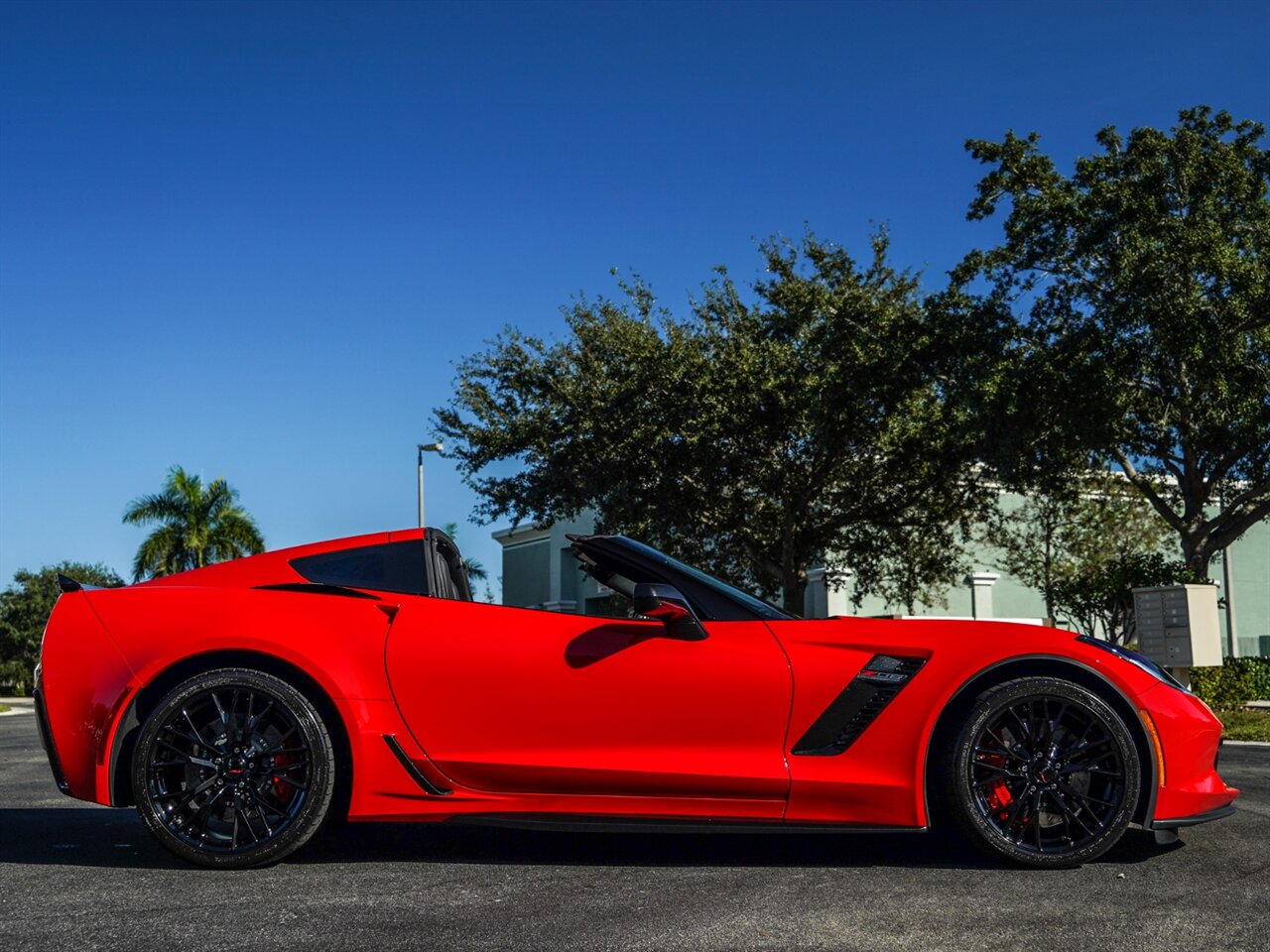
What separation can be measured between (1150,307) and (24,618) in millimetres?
57368

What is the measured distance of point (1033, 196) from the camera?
21047mm

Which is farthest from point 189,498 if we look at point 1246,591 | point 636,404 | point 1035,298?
point 1246,591

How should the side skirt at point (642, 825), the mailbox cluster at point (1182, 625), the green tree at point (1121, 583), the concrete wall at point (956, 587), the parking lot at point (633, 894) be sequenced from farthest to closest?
the concrete wall at point (956, 587) < the green tree at point (1121, 583) < the mailbox cluster at point (1182, 625) < the side skirt at point (642, 825) < the parking lot at point (633, 894)

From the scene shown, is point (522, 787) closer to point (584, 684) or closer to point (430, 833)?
point (584, 684)

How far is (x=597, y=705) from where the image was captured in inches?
180

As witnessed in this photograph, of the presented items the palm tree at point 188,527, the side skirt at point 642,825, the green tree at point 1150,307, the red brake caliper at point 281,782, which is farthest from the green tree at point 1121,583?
the palm tree at point 188,527

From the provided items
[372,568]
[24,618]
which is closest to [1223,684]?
[372,568]

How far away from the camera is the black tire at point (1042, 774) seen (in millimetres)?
4469

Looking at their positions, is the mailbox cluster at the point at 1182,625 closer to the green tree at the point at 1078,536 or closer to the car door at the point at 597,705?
the car door at the point at 597,705

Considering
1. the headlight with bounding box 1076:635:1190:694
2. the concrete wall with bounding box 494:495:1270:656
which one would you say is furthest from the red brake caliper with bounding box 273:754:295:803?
the concrete wall with bounding box 494:495:1270:656

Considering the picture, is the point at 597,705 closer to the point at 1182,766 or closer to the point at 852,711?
the point at 852,711

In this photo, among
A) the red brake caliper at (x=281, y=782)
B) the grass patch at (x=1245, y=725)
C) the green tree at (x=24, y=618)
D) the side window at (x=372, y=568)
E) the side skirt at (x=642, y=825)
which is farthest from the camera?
the green tree at (x=24, y=618)

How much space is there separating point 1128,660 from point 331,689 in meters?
3.01

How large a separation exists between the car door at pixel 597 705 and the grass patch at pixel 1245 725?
372 inches
